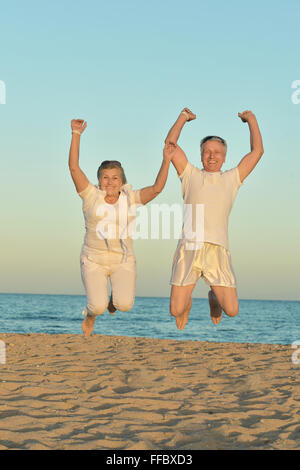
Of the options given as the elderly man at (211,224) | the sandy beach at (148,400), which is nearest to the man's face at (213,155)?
the elderly man at (211,224)

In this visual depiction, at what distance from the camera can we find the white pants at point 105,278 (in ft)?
22.1

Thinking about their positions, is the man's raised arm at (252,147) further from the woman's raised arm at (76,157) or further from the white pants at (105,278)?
the woman's raised arm at (76,157)

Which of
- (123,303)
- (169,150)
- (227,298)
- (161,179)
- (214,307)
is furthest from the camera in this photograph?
(214,307)

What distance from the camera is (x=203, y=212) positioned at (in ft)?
21.1

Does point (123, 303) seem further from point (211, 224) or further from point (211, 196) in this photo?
point (211, 196)

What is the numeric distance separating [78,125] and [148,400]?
3391 millimetres

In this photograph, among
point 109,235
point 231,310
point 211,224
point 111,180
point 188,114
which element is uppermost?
point 188,114

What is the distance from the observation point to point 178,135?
6320 millimetres

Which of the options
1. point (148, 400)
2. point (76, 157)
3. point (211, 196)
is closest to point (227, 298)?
point (211, 196)

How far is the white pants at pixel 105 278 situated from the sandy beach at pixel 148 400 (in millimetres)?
1154

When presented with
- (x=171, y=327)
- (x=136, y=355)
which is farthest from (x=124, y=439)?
(x=171, y=327)

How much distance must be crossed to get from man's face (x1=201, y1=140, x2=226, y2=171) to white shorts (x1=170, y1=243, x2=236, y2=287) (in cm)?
99

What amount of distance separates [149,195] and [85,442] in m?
2.98
